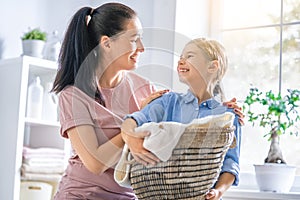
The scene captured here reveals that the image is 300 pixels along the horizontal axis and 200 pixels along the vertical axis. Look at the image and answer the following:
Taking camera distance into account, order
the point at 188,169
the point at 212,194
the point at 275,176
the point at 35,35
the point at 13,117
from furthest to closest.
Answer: the point at 35,35 < the point at 13,117 < the point at 275,176 < the point at 212,194 < the point at 188,169

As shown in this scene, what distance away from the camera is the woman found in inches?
63.3

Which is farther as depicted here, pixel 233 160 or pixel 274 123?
pixel 274 123

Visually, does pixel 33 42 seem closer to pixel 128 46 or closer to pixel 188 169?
pixel 128 46

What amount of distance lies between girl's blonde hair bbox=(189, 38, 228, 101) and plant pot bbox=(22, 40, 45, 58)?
4.30ft

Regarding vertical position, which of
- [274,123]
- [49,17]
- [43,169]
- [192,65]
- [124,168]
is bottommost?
[43,169]

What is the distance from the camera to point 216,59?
5.26 feet

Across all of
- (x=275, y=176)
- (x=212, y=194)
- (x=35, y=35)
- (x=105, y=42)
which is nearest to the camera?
(x=212, y=194)

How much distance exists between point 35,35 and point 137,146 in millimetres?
1521

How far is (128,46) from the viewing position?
1.63 meters

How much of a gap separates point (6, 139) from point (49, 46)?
553 mm

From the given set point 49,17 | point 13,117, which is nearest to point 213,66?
point 13,117

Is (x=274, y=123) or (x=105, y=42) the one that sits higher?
(x=105, y=42)

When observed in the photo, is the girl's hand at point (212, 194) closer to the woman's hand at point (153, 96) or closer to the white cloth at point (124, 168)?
the white cloth at point (124, 168)

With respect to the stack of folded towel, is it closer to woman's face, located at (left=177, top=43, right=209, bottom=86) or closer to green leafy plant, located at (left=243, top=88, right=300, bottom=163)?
green leafy plant, located at (left=243, top=88, right=300, bottom=163)
